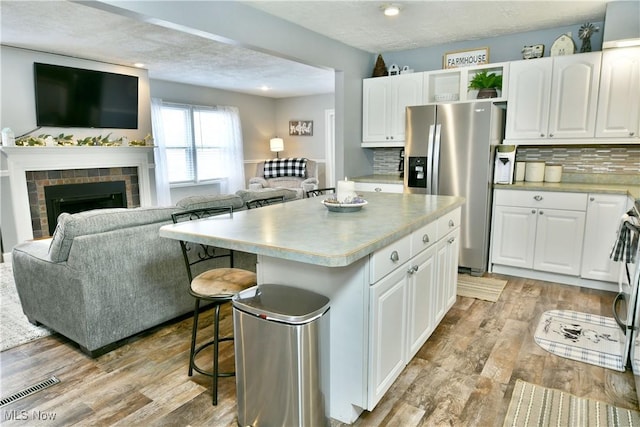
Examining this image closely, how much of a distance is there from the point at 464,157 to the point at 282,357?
3019 millimetres

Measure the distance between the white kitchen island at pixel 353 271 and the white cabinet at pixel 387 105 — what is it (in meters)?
2.57

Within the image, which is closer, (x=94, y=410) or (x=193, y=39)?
(x=94, y=410)

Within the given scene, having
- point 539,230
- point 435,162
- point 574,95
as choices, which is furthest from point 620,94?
point 435,162

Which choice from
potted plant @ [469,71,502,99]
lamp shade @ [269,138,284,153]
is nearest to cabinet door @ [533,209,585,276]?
potted plant @ [469,71,502,99]

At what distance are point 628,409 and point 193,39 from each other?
182 inches

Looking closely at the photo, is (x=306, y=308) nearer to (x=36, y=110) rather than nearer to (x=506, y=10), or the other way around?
(x=506, y=10)

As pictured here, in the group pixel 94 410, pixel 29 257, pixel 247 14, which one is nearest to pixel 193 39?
pixel 247 14

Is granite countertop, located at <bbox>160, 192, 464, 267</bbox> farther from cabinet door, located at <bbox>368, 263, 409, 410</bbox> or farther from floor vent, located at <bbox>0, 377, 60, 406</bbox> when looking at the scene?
floor vent, located at <bbox>0, 377, 60, 406</bbox>

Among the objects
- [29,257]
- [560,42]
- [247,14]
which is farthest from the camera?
[560,42]

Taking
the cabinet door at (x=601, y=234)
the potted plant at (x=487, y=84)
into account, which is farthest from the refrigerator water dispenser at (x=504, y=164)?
the cabinet door at (x=601, y=234)

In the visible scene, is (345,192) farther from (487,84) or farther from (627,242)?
(487,84)

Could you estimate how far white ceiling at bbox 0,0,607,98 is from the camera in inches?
129

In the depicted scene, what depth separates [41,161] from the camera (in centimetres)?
489

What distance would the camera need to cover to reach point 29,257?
2.63 metres
